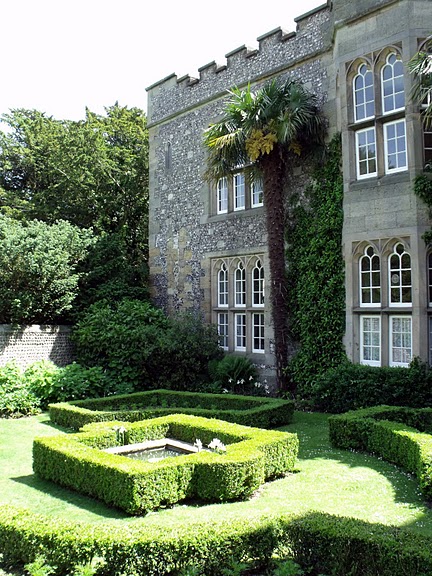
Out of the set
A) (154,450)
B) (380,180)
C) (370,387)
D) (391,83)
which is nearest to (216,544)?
(154,450)

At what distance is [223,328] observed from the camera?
17.3m

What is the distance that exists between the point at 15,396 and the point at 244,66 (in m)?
11.5

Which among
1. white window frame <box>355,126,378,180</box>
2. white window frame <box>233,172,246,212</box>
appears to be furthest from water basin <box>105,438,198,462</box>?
white window frame <box>233,172,246,212</box>

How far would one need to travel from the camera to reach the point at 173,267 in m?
19.1

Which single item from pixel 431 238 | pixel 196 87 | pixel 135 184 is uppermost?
pixel 196 87

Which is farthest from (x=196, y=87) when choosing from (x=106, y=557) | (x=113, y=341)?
(x=106, y=557)

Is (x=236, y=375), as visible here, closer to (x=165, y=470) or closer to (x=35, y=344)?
(x=35, y=344)

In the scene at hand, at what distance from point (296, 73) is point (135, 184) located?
10945mm

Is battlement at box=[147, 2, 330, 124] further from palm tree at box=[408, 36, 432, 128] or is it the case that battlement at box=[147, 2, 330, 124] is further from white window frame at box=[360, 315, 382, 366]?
white window frame at box=[360, 315, 382, 366]

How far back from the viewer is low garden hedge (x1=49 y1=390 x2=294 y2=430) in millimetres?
11219

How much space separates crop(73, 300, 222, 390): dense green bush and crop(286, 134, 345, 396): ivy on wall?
9.43 ft

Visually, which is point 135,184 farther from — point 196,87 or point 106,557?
point 106,557

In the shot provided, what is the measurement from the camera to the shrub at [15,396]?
1276 centimetres

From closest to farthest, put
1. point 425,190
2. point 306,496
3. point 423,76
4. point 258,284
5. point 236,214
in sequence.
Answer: point 306,496 < point 423,76 < point 425,190 < point 258,284 < point 236,214
